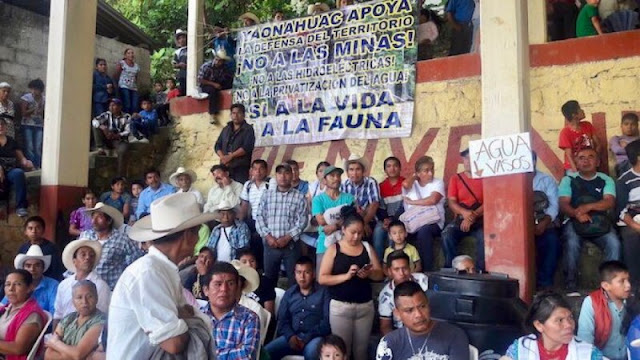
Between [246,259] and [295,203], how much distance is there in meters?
0.94

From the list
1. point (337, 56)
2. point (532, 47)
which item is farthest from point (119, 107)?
point (532, 47)

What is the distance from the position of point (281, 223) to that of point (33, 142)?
559 centimetres

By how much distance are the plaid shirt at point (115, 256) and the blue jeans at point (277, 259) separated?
4.20 ft

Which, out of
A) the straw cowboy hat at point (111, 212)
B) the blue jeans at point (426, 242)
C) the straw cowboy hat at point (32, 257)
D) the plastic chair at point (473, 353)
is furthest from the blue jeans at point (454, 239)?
the straw cowboy hat at point (32, 257)

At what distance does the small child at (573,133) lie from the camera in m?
6.33

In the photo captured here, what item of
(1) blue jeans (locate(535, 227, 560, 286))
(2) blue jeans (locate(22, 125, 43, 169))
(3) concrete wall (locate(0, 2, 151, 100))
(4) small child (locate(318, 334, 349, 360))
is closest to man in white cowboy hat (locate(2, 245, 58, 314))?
(4) small child (locate(318, 334, 349, 360))

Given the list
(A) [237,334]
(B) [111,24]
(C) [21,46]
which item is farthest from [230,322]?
(B) [111,24]

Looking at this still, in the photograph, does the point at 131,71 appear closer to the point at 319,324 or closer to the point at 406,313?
the point at 319,324

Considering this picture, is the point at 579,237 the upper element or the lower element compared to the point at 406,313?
upper

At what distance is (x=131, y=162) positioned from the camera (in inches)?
384

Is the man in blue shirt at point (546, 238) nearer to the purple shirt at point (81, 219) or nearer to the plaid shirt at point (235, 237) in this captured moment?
the plaid shirt at point (235, 237)

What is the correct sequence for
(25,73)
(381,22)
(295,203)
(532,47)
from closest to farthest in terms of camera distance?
(295,203), (532,47), (381,22), (25,73)

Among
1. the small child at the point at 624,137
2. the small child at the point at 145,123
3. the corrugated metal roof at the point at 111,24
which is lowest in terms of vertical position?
the small child at the point at 624,137

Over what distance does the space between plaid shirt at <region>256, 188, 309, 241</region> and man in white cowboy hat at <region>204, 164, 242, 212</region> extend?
3.05ft
